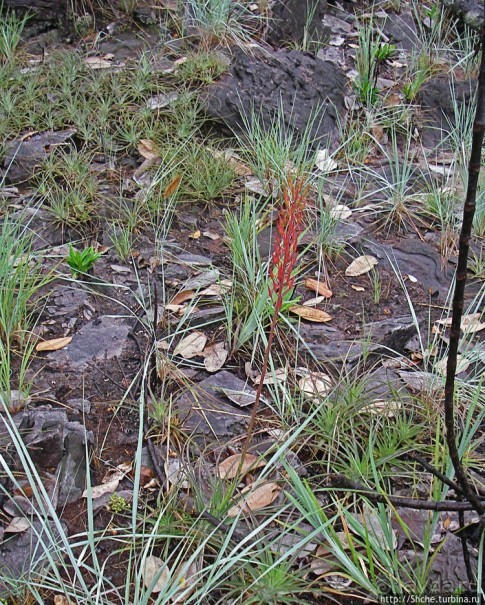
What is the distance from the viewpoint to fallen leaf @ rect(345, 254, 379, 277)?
116 inches

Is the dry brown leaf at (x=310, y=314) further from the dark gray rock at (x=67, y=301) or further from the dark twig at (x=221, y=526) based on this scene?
the dark twig at (x=221, y=526)

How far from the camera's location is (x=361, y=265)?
2986 mm

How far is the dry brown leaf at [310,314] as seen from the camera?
106 inches

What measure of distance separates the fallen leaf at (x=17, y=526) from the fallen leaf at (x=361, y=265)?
163 cm

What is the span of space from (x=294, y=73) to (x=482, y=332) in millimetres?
2006

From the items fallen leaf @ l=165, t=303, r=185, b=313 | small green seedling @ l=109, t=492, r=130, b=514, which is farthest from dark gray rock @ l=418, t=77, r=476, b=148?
small green seedling @ l=109, t=492, r=130, b=514

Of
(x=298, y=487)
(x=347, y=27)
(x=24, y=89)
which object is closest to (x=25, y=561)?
(x=298, y=487)

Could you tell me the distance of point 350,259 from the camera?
3043mm

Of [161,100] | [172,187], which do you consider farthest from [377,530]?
[161,100]

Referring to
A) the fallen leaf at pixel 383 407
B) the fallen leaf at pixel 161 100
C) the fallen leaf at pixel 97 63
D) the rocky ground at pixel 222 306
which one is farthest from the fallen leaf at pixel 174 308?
the fallen leaf at pixel 97 63

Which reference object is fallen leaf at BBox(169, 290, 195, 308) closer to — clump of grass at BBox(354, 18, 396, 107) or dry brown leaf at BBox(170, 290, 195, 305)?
dry brown leaf at BBox(170, 290, 195, 305)

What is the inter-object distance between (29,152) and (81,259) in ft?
3.40

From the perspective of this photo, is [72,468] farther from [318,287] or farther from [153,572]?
[318,287]

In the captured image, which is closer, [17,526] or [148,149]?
[17,526]
